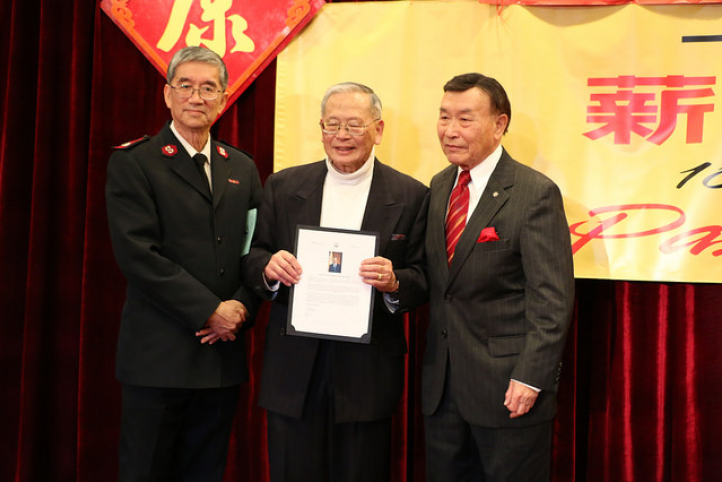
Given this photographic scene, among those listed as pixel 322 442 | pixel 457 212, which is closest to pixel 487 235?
pixel 457 212

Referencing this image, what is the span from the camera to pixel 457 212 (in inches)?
80.8

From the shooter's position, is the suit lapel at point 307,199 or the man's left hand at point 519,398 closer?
the man's left hand at point 519,398

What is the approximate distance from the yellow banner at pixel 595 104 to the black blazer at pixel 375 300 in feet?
2.25

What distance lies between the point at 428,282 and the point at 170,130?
1004 mm

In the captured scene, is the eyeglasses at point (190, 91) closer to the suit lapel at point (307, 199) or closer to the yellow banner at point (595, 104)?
the suit lapel at point (307, 199)

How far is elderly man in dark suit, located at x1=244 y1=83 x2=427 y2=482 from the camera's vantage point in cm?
200

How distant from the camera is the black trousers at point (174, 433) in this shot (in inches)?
81.8

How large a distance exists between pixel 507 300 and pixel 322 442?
73 cm

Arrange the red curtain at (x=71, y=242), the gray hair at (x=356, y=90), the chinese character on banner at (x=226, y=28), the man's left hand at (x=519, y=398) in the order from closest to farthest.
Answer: the man's left hand at (x=519, y=398) < the gray hair at (x=356, y=90) < the chinese character on banner at (x=226, y=28) < the red curtain at (x=71, y=242)

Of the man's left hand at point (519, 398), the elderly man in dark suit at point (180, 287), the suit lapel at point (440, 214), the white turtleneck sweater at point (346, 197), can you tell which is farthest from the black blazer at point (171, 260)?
the man's left hand at point (519, 398)

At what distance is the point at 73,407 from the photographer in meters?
3.11

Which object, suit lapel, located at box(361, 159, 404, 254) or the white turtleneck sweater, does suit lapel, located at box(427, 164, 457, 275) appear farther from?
the white turtleneck sweater

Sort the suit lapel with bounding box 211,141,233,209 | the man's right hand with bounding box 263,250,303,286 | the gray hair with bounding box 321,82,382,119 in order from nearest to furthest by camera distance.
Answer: the man's right hand with bounding box 263,250,303,286 → the gray hair with bounding box 321,82,382,119 → the suit lapel with bounding box 211,141,233,209

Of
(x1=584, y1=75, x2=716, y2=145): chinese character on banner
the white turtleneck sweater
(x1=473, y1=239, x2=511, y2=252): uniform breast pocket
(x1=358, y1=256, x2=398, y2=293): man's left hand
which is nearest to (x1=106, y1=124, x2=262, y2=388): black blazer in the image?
the white turtleneck sweater
